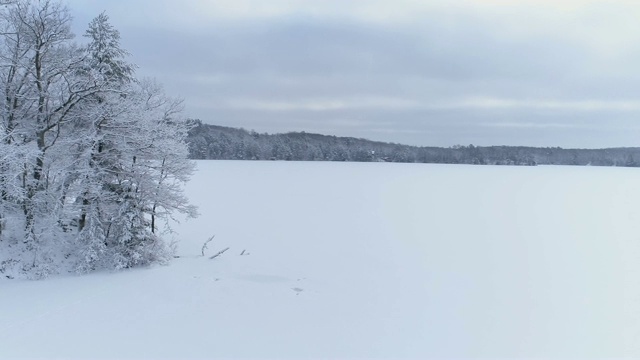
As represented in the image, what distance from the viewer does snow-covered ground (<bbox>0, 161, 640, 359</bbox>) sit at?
29.8 feet

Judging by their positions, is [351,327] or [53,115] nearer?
[351,327]

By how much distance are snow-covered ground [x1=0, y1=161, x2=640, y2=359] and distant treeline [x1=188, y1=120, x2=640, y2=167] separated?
7859 cm

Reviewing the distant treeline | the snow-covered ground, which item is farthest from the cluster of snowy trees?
the distant treeline

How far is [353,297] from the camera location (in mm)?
12164

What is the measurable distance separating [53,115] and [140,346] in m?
9.94

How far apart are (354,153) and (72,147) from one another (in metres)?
107

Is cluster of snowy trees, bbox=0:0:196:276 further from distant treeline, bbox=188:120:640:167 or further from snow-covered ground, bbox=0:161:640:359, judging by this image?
distant treeline, bbox=188:120:640:167

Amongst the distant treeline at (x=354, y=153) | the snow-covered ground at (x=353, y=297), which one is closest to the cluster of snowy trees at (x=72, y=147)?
the snow-covered ground at (x=353, y=297)

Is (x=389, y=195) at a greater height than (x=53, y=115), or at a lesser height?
lesser

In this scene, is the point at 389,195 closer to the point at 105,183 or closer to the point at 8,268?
the point at 105,183

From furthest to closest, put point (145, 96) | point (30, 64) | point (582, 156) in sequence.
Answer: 1. point (582, 156)
2. point (145, 96)
3. point (30, 64)

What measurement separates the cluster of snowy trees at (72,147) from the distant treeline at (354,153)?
78.7 metres

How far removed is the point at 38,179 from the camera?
14461 mm

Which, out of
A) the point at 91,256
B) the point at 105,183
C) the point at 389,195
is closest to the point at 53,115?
the point at 105,183
